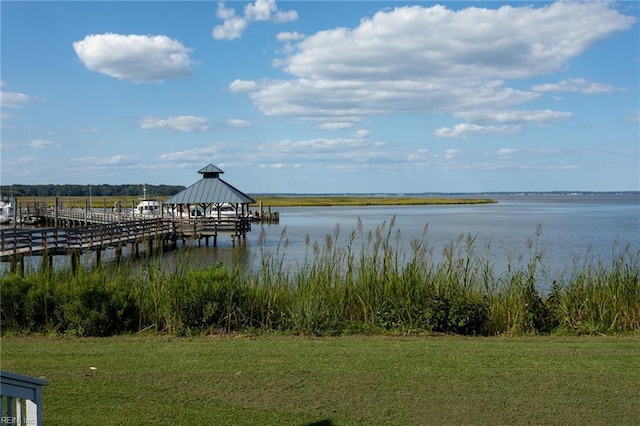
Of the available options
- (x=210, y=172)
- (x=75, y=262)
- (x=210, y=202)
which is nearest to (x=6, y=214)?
(x=210, y=172)

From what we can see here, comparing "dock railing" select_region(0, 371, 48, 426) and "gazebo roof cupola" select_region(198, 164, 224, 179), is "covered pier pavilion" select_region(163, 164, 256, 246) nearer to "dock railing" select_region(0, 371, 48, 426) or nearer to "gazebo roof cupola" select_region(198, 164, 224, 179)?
"gazebo roof cupola" select_region(198, 164, 224, 179)

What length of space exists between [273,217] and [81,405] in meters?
64.2

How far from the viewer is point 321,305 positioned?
9.49 meters

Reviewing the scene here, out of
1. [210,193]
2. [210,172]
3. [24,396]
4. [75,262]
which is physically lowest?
[75,262]

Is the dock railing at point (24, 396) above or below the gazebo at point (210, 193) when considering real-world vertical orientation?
below

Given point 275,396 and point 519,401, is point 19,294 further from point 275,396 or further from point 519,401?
point 519,401

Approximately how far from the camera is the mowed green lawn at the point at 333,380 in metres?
5.60

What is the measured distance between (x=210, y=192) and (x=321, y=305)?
33.5 m

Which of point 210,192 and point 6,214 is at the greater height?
point 210,192

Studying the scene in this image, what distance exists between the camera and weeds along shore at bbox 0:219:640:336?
9.20 m

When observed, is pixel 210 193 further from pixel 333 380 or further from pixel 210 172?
pixel 333 380

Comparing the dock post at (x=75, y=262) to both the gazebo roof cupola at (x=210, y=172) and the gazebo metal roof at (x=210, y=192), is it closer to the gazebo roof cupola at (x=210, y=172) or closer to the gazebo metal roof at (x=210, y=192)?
the gazebo metal roof at (x=210, y=192)

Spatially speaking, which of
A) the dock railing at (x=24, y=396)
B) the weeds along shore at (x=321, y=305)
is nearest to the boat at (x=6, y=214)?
the weeds along shore at (x=321, y=305)

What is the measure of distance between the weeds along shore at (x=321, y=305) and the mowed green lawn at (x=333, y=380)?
2.29 feet
